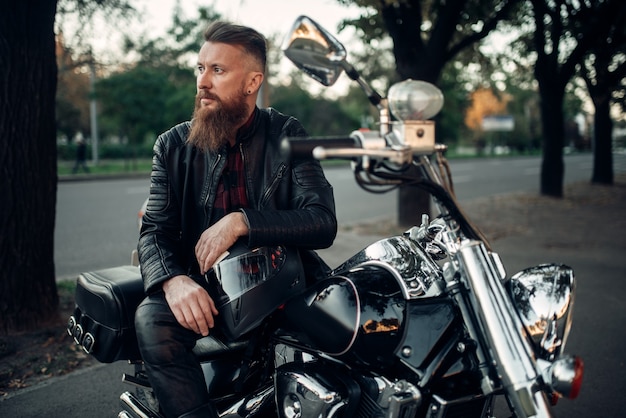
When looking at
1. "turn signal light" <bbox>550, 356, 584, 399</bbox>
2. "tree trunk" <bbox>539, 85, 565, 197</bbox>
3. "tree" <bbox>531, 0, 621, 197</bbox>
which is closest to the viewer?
"turn signal light" <bbox>550, 356, 584, 399</bbox>

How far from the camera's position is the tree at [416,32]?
25.7 ft

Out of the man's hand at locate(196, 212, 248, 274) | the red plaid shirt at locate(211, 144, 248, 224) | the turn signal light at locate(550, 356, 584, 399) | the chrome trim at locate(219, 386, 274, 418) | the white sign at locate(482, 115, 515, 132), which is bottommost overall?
the chrome trim at locate(219, 386, 274, 418)

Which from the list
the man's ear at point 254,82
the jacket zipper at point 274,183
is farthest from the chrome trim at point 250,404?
the man's ear at point 254,82

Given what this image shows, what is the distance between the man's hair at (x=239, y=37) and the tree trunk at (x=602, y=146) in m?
18.5

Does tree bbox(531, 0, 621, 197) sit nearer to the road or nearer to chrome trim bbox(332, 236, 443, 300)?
the road

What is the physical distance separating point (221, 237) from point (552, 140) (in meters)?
14.2

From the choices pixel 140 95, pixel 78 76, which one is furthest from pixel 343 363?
pixel 78 76

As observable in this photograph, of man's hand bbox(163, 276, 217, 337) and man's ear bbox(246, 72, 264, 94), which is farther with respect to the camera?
man's ear bbox(246, 72, 264, 94)

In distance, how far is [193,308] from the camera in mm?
1855

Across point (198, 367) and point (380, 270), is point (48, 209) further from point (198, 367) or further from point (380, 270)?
point (380, 270)

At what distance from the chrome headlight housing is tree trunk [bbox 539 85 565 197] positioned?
13.6 meters

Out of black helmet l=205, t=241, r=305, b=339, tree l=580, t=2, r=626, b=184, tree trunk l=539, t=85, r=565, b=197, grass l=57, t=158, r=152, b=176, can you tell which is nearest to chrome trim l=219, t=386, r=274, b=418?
black helmet l=205, t=241, r=305, b=339

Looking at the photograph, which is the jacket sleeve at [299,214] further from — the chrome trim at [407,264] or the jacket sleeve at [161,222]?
the jacket sleeve at [161,222]

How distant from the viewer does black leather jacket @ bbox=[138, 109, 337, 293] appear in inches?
86.2
